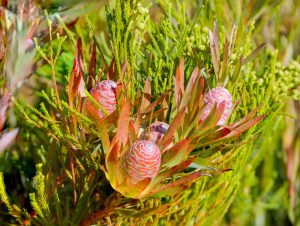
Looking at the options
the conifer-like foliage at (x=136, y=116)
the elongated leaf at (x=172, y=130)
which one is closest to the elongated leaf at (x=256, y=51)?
the conifer-like foliage at (x=136, y=116)

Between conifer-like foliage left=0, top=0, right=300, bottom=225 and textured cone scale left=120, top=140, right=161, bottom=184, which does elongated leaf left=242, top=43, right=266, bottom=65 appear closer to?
conifer-like foliage left=0, top=0, right=300, bottom=225

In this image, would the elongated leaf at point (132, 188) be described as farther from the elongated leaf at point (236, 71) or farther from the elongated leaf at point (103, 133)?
the elongated leaf at point (236, 71)

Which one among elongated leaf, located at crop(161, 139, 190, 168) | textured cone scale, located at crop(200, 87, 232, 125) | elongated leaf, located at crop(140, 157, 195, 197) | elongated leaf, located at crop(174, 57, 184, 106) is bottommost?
elongated leaf, located at crop(140, 157, 195, 197)

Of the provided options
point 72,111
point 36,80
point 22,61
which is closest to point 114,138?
point 72,111

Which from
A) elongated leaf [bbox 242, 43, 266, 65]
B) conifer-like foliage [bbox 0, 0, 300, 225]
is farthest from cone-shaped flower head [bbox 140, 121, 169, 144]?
elongated leaf [bbox 242, 43, 266, 65]

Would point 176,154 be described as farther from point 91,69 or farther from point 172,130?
point 91,69

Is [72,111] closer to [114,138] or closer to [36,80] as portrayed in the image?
[114,138]

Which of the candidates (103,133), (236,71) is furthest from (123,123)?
(236,71)
